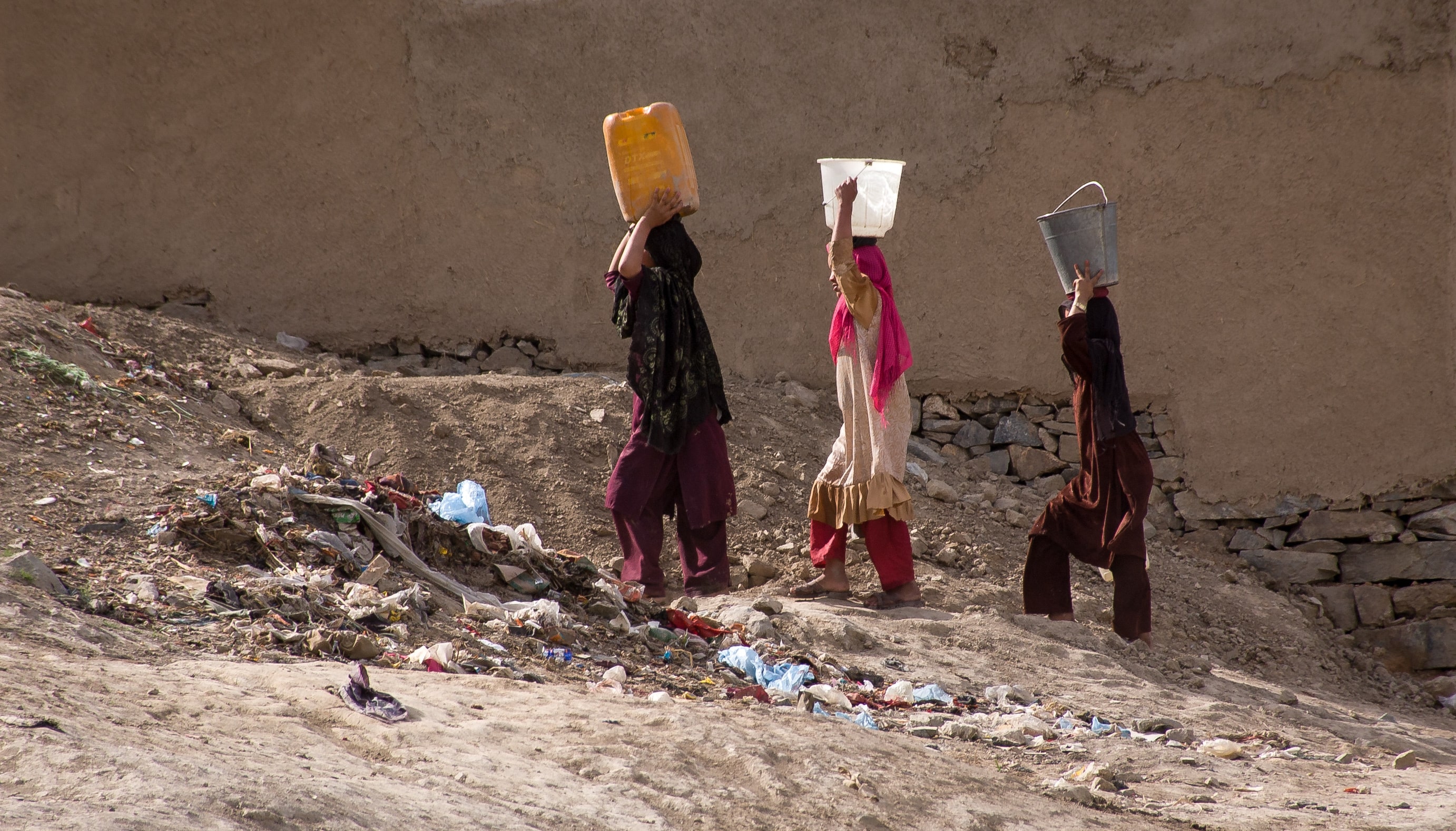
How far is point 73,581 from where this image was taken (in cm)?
328

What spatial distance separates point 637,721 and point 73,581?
5.28ft

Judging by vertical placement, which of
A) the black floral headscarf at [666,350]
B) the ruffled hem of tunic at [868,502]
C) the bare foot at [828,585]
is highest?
the black floral headscarf at [666,350]

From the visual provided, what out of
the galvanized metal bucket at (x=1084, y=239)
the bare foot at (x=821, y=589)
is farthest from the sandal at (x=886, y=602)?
the galvanized metal bucket at (x=1084, y=239)

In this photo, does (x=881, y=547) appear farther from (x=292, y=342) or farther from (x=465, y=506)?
(x=292, y=342)

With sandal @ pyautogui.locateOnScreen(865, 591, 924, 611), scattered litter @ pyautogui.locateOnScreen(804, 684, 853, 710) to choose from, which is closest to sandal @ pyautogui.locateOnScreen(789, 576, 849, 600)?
sandal @ pyautogui.locateOnScreen(865, 591, 924, 611)

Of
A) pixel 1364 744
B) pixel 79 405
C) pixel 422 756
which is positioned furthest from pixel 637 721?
pixel 79 405

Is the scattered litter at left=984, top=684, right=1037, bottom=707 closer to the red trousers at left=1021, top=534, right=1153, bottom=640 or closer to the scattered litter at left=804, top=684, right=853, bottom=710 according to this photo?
the scattered litter at left=804, top=684, right=853, bottom=710

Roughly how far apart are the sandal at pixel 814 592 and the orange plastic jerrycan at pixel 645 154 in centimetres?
158

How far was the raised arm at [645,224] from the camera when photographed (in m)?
4.62

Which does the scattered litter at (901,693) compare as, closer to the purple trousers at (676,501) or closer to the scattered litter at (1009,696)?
the scattered litter at (1009,696)

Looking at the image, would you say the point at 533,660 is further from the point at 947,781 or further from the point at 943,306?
the point at 943,306

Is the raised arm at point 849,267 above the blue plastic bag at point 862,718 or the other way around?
above

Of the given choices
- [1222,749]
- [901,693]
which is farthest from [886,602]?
[1222,749]

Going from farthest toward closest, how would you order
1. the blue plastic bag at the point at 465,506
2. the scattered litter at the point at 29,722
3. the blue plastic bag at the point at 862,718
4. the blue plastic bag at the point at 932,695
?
the blue plastic bag at the point at 465,506, the blue plastic bag at the point at 932,695, the blue plastic bag at the point at 862,718, the scattered litter at the point at 29,722
